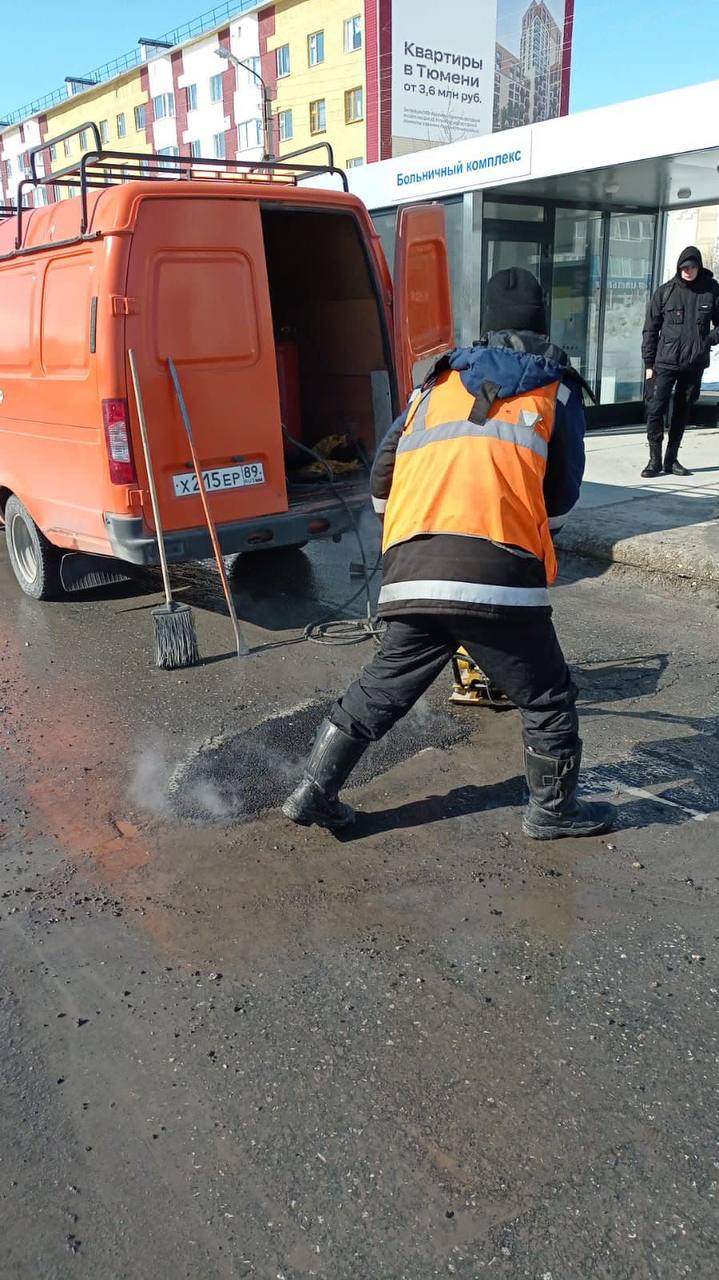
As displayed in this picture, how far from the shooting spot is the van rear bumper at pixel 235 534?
5.25m

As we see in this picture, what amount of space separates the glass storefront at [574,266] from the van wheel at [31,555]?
275 inches

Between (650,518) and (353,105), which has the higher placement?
(353,105)

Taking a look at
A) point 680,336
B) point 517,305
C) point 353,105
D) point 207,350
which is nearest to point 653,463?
point 680,336

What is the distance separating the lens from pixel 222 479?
5.52 m

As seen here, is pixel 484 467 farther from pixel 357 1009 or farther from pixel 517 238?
pixel 517 238

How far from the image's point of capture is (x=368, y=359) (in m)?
6.90

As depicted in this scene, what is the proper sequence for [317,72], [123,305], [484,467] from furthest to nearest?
[317,72] → [123,305] → [484,467]

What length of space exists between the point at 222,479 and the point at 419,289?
77.3 inches

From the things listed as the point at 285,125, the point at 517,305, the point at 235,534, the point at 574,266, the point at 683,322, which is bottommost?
the point at 235,534

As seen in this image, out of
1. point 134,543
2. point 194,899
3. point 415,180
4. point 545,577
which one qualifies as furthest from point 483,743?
point 415,180

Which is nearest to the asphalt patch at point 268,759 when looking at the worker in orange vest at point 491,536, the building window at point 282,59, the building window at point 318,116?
the worker in orange vest at point 491,536

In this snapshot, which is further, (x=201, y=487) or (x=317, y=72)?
(x=317, y=72)

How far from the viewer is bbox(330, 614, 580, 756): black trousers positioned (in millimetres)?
3141

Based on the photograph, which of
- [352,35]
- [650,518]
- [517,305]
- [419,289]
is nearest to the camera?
[517,305]
